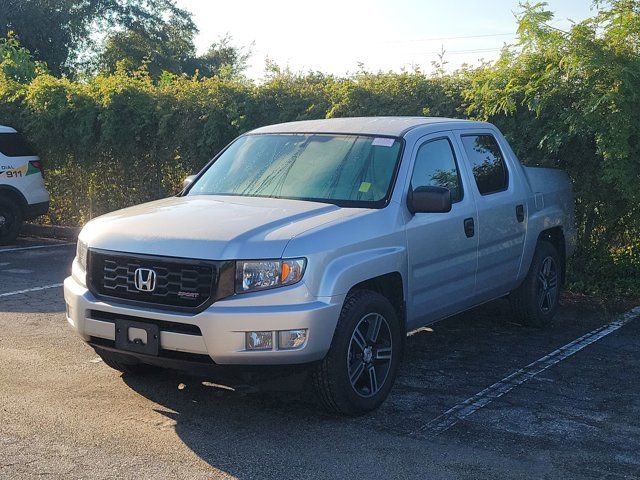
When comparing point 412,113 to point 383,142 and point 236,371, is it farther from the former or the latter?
point 236,371

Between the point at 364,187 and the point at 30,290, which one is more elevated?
the point at 364,187

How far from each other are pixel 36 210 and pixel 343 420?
9740mm

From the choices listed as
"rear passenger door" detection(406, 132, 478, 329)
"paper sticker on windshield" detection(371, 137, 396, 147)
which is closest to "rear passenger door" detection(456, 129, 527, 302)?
"rear passenger door" detection(406, 132, 478, 329)

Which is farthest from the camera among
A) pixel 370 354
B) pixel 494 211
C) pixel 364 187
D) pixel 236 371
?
pixel 494 211

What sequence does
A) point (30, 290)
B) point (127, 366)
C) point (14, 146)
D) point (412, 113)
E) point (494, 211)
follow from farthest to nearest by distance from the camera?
point (14, 146), point (412, 113), point (30, 290), point (494, 211), point (127, 366)

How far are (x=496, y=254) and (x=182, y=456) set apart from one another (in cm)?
319

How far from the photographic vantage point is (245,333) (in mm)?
4887

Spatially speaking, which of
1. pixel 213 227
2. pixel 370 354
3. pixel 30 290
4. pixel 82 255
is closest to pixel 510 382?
pixel 370 354

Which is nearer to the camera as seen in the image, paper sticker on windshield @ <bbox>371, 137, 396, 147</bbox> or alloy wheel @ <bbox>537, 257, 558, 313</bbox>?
paper sticker on windshield @ <bbox>371, 137, 396, 147</bbox>

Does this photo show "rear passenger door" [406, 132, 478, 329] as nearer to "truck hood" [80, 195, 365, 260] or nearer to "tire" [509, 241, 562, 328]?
"truck hood" [80, 195, 365, 260]

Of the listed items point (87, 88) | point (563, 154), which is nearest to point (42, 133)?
point (87, 88)

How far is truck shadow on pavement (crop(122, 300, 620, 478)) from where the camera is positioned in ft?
15.3

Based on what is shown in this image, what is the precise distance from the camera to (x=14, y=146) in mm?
13586

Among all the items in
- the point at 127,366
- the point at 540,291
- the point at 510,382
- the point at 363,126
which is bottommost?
the point at 510,382
